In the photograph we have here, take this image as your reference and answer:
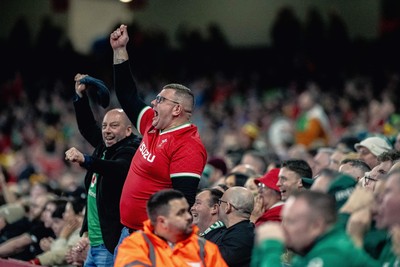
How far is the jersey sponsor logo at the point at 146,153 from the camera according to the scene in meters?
6.52

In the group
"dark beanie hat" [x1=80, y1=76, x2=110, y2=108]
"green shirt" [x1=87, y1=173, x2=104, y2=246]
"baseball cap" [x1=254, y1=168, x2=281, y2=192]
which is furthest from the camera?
"baseball cap" [x1=254, y1=168, x2=281, y2=192]

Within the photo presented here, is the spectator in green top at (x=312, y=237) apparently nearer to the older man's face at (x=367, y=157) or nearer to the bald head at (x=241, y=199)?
the bald head at (x=241, y=199)

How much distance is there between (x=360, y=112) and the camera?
17766 mm

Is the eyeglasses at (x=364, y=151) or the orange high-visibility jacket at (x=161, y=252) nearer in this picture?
the orange high-visibility jacket at (x=161, y=252)

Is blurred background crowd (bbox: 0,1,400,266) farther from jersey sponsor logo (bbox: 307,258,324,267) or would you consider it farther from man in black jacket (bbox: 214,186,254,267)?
jersey sponsor logo (bbox: 307,258,324,267)

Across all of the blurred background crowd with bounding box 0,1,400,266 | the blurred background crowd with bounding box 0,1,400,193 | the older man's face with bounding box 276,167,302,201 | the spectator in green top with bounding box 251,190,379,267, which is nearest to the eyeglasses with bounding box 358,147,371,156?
the older man's face with bounding box 276,167,302,201

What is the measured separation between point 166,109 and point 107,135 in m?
0.77

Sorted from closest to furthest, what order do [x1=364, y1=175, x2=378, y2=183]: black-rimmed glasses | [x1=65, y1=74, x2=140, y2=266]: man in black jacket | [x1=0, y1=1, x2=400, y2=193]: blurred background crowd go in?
1. [x1=364, y1=175, x2=378, y2=183]: black-rimmed glasses
2. [x1=65, y1=74, x2=140, y2=266]: man in black jacket
3. [x1=0, y1=1, x2=400, y2=193]: blurred background crowd

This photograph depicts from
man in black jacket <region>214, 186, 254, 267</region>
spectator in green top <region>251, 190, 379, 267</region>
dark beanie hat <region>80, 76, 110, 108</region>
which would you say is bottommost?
man in black jacket <region>214, 186, 254, 267</region>

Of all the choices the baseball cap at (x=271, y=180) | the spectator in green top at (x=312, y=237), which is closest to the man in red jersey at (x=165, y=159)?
the baseball cap at (x=271, y=180)

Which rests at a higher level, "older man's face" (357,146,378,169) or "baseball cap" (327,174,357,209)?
"baseball cap" (327,174,357,209)

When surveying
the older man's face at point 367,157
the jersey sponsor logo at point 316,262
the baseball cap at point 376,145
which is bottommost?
the older man's face at point 367,157

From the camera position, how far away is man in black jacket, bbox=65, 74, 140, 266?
6984mm

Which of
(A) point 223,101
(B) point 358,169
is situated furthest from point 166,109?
(A) point 223,101
